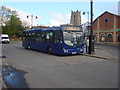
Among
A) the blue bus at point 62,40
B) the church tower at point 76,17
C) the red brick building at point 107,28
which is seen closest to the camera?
the blue bus at point 62,40

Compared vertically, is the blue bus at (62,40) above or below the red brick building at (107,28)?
below

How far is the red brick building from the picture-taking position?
4318 centimetres

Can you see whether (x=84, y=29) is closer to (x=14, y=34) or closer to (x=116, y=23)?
(x=116, y=23)

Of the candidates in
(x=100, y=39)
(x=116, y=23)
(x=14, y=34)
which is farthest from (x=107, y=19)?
(x=14, y=34)

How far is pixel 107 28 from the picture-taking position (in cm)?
4559

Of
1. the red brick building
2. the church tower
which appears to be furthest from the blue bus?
the church tower

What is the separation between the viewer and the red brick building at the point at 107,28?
43181mm

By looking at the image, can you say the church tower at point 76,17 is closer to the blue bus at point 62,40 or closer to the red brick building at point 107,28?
the red brick building at point 107,28

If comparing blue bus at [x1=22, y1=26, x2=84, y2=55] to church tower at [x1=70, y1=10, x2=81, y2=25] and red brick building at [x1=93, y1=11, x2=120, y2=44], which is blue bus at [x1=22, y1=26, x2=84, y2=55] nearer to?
red brick building at [x1=93, y1=11, x2=120, y2=44]

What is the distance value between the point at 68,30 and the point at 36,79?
8.35 meters

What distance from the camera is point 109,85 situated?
5645 mm

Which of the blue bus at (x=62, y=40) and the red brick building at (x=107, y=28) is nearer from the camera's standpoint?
the blue bus at (x=62, y=40)

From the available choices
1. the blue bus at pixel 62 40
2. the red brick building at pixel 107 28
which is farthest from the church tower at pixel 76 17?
the blue bus at pixel 62 40

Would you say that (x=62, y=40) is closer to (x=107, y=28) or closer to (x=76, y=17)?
(x=107, y=28)
